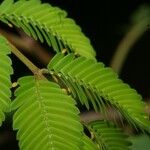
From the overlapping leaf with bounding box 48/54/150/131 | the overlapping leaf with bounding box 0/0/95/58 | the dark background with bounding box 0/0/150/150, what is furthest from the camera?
the dark background with bounding box 0/0/150/150

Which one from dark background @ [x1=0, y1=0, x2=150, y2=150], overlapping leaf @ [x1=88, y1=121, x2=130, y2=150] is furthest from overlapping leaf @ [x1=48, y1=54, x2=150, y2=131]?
dark background @ [x1=0, y1=0, x2=150, y2=150]

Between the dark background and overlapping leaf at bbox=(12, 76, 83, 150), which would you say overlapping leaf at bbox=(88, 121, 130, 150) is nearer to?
overlapping leaf at bbox=(12, 76, 83, 150)

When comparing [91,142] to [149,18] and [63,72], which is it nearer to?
[63,72]

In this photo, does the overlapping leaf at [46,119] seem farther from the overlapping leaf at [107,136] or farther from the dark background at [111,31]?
the dark background at [111,31]

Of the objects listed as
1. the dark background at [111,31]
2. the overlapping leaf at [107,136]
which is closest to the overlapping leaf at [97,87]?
the overlapping leaf at [107,136]

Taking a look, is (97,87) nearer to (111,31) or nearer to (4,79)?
(4,79)

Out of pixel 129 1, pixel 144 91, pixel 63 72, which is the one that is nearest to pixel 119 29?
pixel 129 1

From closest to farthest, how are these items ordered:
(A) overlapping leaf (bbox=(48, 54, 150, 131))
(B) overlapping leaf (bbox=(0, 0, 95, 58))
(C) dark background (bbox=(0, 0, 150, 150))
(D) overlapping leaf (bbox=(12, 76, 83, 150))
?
(D) overlapping leaf (bbox=(12, 76, 83, 150)) < (A) overlapping leaf (bbox=(48, 54, 150, 131)) < (B) overlapping leaf (bbox=(0, 0, 95, 58)) < (C) dark background (bbox=(0, 0, 150, 150))
